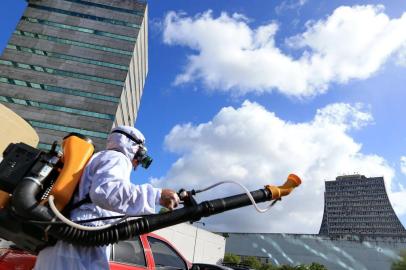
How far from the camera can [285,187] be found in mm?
2879

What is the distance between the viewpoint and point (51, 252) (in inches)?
93.0

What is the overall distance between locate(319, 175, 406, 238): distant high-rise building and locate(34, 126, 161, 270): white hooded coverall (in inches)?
7099

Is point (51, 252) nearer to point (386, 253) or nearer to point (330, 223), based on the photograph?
point (386, 253)

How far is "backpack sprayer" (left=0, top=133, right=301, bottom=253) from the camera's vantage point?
7.35 ft

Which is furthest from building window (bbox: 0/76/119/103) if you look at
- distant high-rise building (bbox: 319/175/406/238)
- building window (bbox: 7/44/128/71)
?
distant high-rise building (bbox: 319/175/406/238)

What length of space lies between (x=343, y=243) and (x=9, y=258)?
324 ft

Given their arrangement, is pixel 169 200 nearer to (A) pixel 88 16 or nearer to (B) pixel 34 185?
(B) pixel 34 185

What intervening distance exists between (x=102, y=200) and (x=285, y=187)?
140cm

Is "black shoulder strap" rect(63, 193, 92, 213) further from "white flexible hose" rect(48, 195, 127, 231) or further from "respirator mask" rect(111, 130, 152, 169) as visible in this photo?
"respirator mask" rect(111, 130, 152, 169)

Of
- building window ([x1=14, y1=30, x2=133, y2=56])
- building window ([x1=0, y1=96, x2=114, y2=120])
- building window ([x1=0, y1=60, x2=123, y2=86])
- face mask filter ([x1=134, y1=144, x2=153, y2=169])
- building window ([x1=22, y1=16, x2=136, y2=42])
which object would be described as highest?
A: building window ([x1=22, y1=16, x2=136, y2=42])

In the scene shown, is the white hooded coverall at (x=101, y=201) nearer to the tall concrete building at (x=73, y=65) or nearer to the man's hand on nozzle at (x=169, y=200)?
the man's hand on nozzle at (x=169, y=200)

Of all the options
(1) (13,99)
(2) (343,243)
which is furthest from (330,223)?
(1) (13,99)

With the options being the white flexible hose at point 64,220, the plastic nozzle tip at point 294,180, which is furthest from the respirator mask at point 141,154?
the plastic nozzle tip at point 294,180

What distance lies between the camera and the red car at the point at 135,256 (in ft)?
12.9
